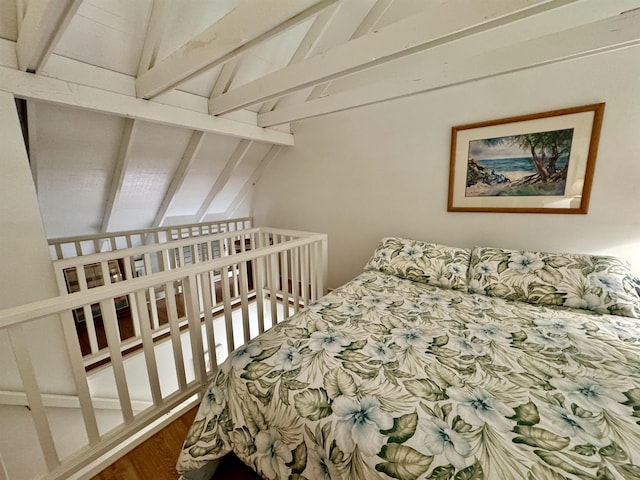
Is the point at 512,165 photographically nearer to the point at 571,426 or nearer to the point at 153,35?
the point at 571,426

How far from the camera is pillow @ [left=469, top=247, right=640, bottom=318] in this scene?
1318 millimetres

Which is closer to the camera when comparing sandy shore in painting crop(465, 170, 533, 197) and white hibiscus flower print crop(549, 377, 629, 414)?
white hibiscus flower print crop(549, 377, 629, 414)

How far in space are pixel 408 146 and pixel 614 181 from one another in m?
1.32

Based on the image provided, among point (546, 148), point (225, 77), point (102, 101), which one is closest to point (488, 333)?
point (546, 148)

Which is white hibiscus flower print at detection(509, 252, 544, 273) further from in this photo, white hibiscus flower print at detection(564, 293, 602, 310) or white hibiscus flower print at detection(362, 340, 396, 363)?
white hibiscus flower print at detection(362, 340, 396, 363)

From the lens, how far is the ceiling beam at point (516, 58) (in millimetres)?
1223

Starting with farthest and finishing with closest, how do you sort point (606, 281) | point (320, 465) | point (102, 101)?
point (102, 101) < point (606, 281) < point (320, 465)

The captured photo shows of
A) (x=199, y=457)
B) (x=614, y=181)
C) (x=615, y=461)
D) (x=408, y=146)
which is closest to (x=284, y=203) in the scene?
(x=408, y=146)

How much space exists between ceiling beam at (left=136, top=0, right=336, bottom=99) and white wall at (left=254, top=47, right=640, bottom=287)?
1.46 meters

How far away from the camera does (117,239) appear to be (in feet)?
10.3

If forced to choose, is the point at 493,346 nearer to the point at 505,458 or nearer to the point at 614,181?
the point at 505,458

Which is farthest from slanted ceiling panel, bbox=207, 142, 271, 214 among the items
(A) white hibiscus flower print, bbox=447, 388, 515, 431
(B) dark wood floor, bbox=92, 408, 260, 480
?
(A) white hibiscus flower print, bbox=447, 388, 515, 431

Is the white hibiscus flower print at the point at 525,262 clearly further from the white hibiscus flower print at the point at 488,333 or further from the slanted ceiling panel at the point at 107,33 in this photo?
the slanted ceiling panel at the point at 107,33

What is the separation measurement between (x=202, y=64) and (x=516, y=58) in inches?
67.8
